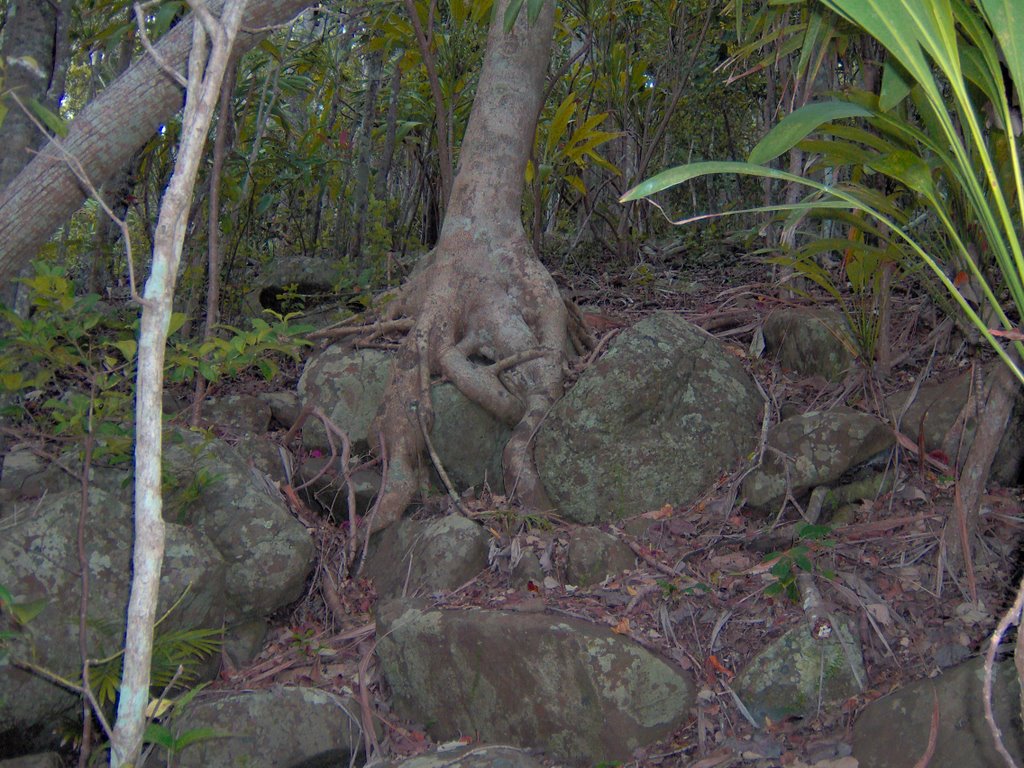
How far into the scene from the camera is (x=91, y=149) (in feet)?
8.08

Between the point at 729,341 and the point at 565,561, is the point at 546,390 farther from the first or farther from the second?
the point at 729,341

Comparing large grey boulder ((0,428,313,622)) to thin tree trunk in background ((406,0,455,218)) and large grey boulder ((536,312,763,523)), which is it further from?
thin tree trunk in background ((406,0,455,218))

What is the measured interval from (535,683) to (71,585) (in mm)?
1556

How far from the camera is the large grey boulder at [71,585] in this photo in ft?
8.73

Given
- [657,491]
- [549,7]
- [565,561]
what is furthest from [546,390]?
[549,7]

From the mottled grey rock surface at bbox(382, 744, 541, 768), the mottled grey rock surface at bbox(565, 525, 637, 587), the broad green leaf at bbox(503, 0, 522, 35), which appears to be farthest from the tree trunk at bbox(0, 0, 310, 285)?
the mottled grey rock surface at bbox(565, 525, 637, 587)

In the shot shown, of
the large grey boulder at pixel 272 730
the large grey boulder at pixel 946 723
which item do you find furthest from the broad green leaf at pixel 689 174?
the large grey boulder at pixel 272 730

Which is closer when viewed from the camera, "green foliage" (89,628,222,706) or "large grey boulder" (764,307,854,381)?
"green foliage" (89,628,222,706)

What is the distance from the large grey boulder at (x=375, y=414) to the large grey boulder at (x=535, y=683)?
1069 mm

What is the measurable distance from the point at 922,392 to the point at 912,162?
5.83 ft

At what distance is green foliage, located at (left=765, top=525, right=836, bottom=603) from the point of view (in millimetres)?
2775

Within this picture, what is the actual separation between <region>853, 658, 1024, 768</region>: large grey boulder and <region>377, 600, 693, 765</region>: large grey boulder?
1.79 ft

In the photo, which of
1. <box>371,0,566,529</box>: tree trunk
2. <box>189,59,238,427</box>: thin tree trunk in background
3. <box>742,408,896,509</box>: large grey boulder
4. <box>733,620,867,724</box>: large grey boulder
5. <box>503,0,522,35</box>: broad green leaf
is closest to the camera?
<box>733,620,867,724</box>: large grey boulder

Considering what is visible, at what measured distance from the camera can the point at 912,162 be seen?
209 centimetres
